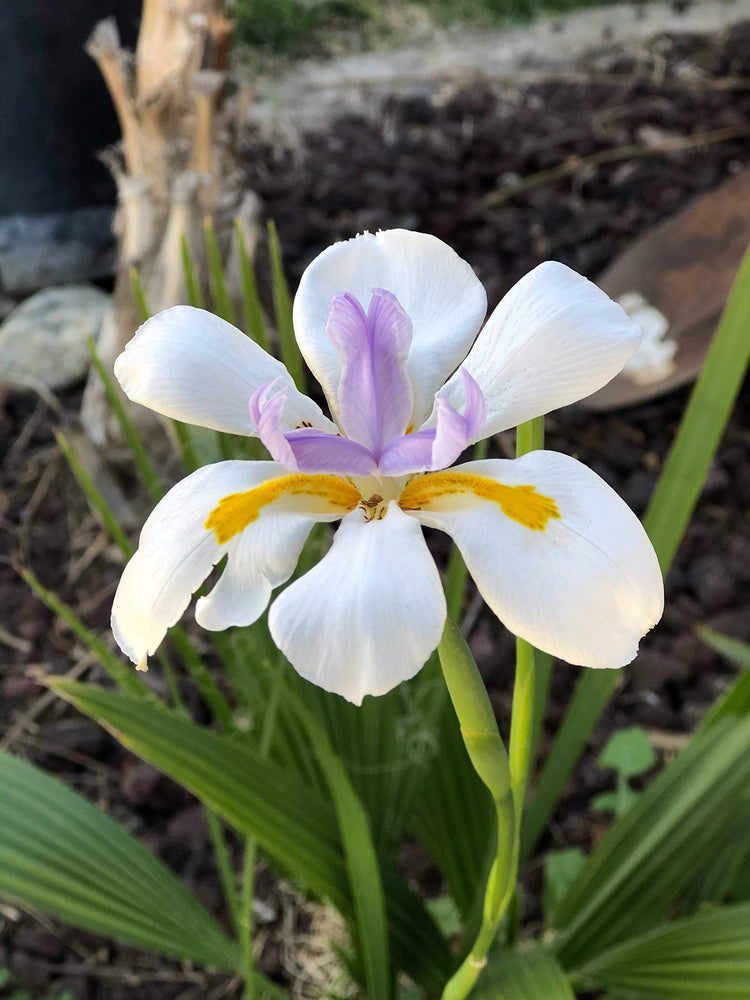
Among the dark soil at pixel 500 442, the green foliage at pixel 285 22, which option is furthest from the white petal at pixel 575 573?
the green foliage at pixel 285 22

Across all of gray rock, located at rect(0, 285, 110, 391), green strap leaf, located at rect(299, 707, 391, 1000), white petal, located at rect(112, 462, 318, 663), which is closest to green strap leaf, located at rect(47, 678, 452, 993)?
green strap leaf, located at rect(299, 707, 391, 1000)

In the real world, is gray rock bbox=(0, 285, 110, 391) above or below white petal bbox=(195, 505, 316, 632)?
below

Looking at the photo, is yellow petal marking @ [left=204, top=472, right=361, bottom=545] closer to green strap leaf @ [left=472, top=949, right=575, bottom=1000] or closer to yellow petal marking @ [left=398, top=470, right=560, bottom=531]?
yellow petal marking @ [left=398, top=470, right=560, bottom=531]

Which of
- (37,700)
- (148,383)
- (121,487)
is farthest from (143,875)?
(121,487)

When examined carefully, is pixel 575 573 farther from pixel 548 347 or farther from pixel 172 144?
pixel 172 144

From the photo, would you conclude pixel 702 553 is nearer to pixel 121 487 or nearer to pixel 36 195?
pixel 121 487

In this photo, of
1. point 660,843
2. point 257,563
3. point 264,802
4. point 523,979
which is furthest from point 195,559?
point 660,843

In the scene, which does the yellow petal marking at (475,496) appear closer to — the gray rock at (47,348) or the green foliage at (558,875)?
the green foliage at (558,875)
